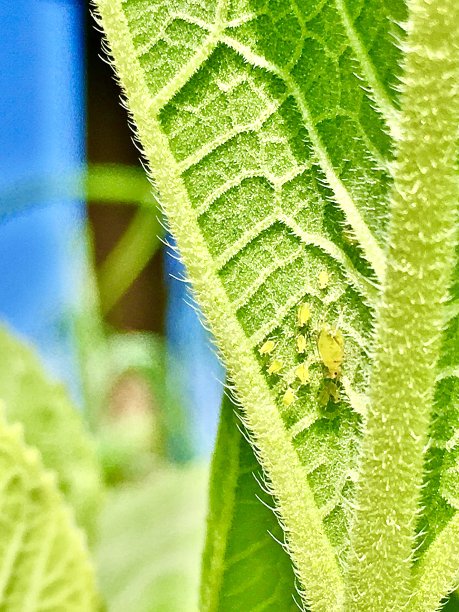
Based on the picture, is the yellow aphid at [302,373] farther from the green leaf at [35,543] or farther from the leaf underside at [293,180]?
the green leaf at [35,543]

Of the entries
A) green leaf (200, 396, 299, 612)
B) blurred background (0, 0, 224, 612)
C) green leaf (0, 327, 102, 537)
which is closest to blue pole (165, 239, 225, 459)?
blurred background (0, 0, 224, 612)

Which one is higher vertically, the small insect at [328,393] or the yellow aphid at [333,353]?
the yellow aphid at [333,353]

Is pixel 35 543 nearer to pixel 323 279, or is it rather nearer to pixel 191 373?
pixel 323 279

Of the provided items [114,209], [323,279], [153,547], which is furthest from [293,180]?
[114,209]

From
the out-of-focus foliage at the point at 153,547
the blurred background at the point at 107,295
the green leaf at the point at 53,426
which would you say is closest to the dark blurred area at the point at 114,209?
the blurred background at the point at 107,295

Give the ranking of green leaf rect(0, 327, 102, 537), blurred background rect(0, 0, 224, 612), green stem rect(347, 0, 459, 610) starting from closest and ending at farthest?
1. green stem rect(347, 0, 459, 610)
2. green leaf rect(0, 327, 102, 537)
3. blurred background rect(0, 0, 224, 612)

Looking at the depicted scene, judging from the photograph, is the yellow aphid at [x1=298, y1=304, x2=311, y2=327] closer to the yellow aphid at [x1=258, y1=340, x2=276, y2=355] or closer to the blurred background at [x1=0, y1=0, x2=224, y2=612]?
the yellow aphid at [x1=258, y1=340, x2=276, y2=355]
